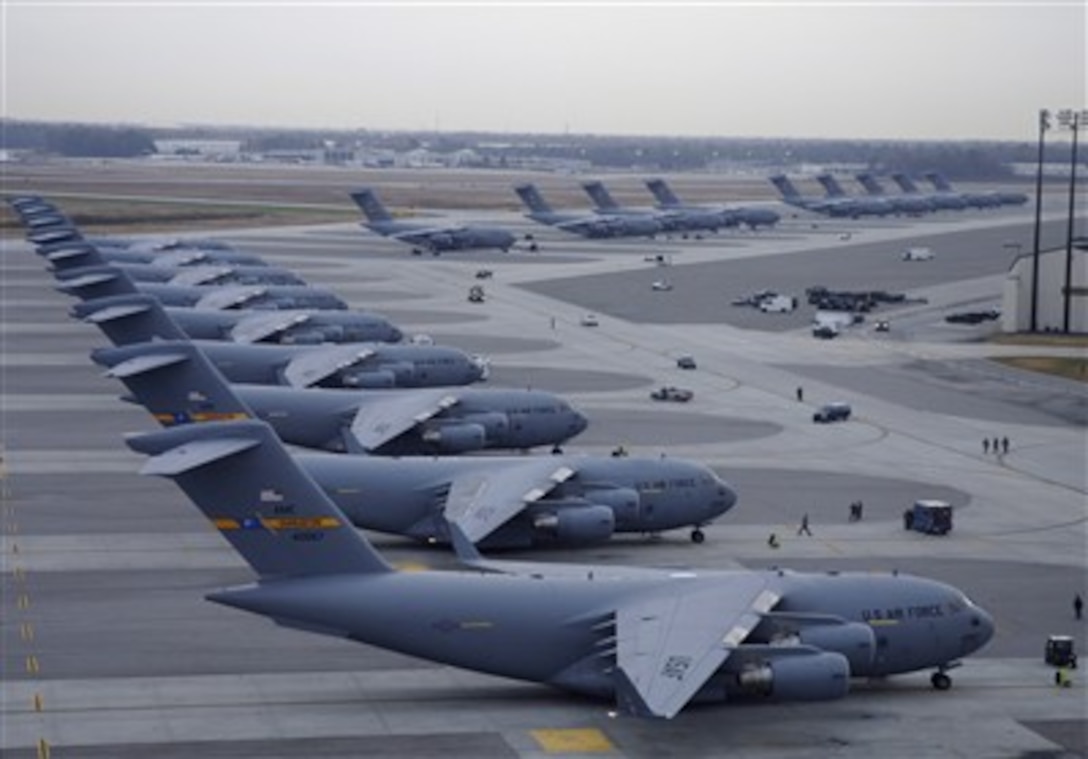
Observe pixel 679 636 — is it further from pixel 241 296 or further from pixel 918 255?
pixel 918 255

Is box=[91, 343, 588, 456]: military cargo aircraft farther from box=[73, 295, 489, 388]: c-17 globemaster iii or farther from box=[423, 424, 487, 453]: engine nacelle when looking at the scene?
box=[73, 295, 489, 388]: c-17 globemaster iii

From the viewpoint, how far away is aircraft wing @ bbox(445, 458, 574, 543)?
60.4 m

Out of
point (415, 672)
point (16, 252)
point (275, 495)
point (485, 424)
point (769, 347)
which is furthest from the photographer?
point (16, 252)

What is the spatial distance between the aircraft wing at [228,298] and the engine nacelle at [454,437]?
136ft

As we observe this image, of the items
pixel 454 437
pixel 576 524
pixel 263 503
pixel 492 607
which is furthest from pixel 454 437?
pixel 263 503

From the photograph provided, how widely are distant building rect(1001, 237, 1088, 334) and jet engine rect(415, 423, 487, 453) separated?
208 ft

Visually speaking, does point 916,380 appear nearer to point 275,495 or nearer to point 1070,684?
point 1070,684

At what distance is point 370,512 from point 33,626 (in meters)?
12.5

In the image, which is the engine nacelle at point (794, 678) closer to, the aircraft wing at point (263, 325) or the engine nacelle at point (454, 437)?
the engine nacelle at point (454, 437)

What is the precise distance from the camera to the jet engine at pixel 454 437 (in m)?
74.8

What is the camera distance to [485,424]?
76625 millimetres

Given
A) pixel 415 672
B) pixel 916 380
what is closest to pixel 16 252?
pixel 916 380

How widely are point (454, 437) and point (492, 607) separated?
30.4 metres

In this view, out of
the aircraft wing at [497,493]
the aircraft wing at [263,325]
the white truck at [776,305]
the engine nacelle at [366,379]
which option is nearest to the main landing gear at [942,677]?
the aircraft wing at [497,493]
